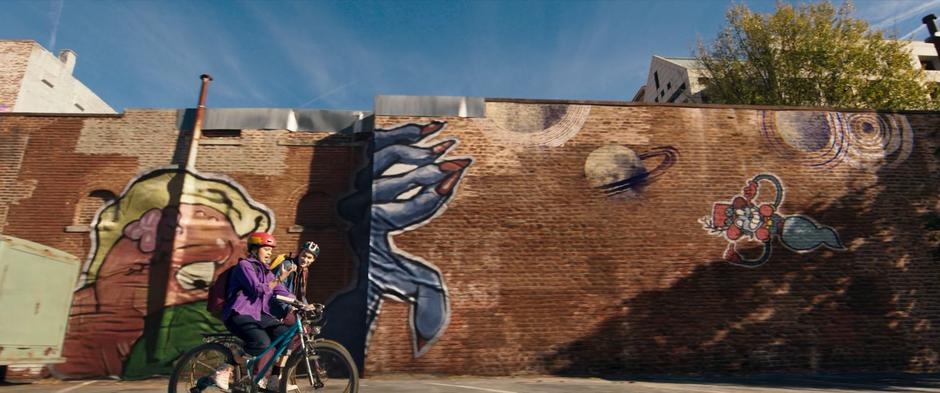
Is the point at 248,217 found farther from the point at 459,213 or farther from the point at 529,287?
the point at 529,287

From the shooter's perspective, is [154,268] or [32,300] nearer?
[32,300]

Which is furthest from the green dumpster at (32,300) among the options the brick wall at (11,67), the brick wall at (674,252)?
the brick wall at (11,67)

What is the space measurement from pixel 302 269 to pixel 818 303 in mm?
9348

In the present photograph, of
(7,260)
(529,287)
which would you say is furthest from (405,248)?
(7,260)

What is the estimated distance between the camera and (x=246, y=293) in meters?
3.95

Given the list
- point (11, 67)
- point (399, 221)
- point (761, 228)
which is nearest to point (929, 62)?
point (761, 228)

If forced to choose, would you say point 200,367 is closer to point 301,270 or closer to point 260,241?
point 260,241

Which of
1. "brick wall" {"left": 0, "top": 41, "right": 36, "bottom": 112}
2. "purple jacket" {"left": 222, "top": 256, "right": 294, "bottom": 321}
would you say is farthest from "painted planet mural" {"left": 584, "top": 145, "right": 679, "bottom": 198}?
"brick wall" {"left": 0, "top": 41, "right": 36, "bottom": 112}

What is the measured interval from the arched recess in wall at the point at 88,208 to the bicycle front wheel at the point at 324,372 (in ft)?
25.9

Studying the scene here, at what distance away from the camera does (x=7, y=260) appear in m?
6.12

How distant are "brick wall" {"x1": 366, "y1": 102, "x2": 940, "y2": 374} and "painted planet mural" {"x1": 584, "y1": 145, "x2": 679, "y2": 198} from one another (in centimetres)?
5

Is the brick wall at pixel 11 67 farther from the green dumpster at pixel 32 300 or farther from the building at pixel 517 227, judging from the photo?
the green dumpster at pixel 32 300

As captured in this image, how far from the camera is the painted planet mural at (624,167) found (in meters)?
9.04

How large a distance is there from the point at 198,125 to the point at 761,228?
1167 centimetres
